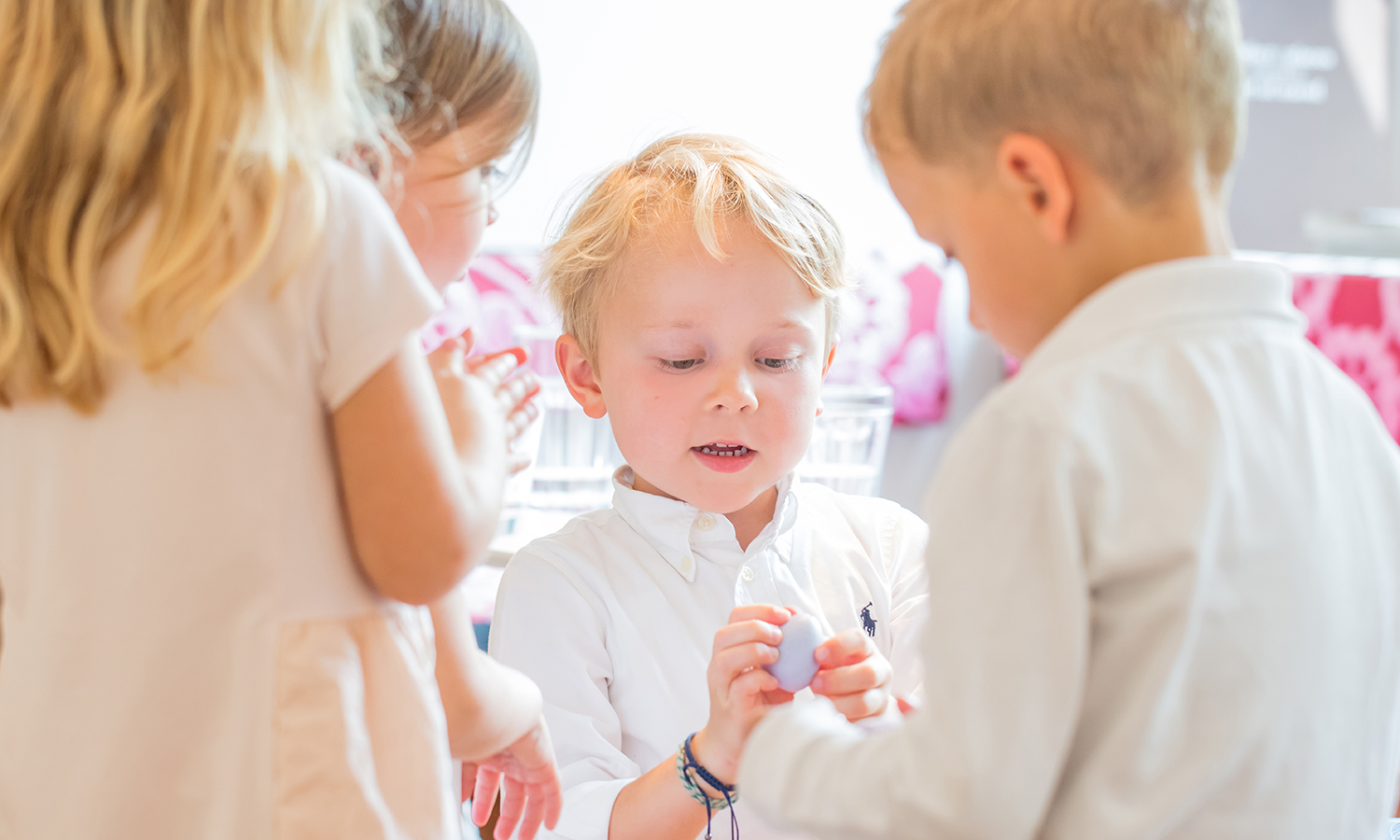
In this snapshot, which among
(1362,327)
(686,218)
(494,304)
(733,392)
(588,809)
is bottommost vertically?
(494,304)

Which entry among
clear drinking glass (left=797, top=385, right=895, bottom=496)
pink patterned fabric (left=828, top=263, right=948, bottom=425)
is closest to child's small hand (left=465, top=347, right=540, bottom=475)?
clear drinking glass (left=797, top=385, right=895, bottom=496)

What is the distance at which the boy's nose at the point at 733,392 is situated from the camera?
0.96 meters

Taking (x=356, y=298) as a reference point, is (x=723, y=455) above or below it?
below

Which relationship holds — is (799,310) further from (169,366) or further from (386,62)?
(169,366)

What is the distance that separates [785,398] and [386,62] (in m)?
0.43

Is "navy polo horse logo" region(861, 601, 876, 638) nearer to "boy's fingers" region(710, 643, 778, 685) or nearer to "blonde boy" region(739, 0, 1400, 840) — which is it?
"boy's fingers" region(710, 643, 778, 685)

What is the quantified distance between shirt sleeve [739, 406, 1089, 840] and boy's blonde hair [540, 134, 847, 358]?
49 centimetres

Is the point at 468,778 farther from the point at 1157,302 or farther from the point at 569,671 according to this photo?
the point at 1157,302

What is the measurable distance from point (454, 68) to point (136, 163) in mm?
261

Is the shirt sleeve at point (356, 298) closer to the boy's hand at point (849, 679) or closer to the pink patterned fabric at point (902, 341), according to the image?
the boy's hand at point (849, 679)

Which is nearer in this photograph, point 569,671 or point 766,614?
point 766,614

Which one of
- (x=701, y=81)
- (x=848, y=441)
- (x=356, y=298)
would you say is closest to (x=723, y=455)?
(x=356, y=298)

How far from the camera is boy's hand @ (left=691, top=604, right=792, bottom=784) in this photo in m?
0.78

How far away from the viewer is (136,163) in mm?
588
